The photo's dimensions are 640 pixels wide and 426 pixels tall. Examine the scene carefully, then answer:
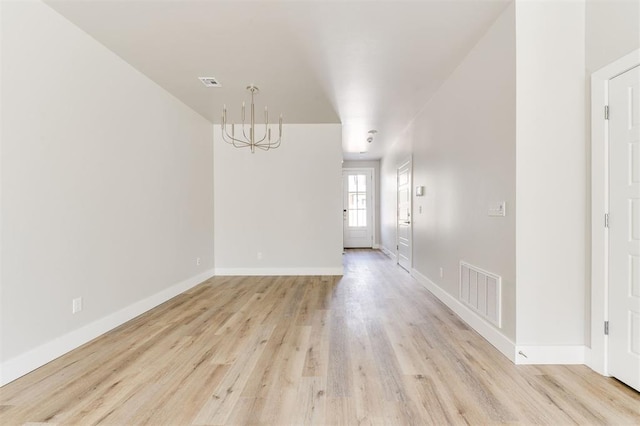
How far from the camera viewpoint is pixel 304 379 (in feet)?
6.71

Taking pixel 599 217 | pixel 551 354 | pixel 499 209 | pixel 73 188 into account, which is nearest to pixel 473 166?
pixel 499 209

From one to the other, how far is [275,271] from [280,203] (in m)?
1.20

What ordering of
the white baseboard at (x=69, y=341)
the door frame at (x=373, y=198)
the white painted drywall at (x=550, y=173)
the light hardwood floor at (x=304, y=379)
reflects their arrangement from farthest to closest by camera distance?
the door frame at (x=373, y=198) → the white painted drywall at (x=550, y=173) → the white baseboard at (x=69, y=341) → the light hardwood floor at (x=304, y=379)

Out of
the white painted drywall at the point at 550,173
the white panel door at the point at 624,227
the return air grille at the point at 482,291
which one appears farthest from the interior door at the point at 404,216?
the white panel door at the point at 624,227

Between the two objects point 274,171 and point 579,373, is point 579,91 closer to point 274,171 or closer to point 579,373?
point 579,373

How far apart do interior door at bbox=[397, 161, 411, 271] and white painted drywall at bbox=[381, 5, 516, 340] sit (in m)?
0.74

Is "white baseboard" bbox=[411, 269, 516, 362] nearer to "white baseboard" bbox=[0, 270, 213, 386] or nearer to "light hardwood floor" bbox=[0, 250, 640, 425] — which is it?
"light hardwood floor" bbox=[0, 250, 640, 425]

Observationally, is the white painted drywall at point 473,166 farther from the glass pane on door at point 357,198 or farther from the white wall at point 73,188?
the glass pane on door at point 357,198

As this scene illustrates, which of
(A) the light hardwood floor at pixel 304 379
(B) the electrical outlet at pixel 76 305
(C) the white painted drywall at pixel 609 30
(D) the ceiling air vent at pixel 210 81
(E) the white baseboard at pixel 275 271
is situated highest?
(D) the ceiling air vent at pixel 210 81

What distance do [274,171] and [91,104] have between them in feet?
9.92

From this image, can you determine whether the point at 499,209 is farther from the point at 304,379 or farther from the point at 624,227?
the point at 304,379

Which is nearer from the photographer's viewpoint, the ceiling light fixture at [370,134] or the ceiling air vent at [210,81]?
the ceiling air vent at [210,81]

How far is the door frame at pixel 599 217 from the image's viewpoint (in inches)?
81.5

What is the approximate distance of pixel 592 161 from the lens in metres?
2.15
